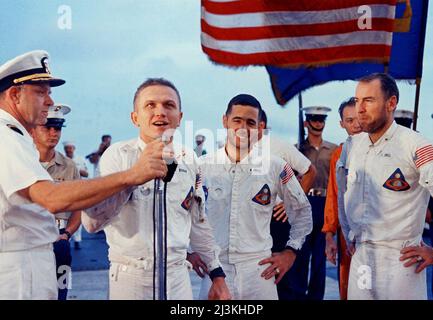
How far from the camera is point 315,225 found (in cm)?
540

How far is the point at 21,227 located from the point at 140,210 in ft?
1.60

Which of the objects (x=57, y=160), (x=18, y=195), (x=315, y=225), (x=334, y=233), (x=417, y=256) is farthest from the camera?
(x=315, y=225)

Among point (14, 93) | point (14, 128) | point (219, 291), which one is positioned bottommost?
point (219, 291)

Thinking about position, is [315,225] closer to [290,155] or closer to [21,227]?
[290,155]

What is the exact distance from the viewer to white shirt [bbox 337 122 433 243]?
10.9 feet

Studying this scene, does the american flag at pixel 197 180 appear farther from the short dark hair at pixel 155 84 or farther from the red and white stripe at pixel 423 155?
the red and white stripe at pixel 423 155

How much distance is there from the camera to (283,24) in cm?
643

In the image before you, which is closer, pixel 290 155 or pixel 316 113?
pixel 290 155

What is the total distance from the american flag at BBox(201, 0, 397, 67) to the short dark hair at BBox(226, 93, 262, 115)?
2545 millimetres

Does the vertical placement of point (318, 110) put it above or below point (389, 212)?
above

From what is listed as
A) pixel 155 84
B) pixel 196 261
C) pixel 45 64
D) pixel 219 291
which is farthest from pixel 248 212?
pixel 45 64

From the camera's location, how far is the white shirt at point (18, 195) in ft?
7.14

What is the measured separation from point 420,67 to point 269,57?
1523 mm
